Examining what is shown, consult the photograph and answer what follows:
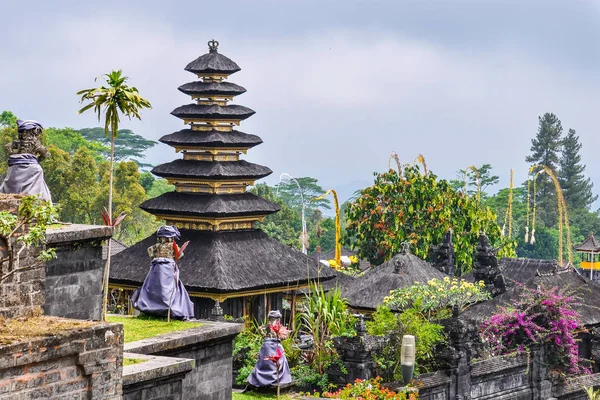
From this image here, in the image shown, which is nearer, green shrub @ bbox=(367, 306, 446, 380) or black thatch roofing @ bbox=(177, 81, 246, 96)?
green shrub @ bbox=(367, 306, 446, 380)

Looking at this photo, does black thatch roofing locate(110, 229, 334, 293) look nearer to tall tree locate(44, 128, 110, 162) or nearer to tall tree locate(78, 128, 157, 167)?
tall tree locate(44, 128, 110, 162)

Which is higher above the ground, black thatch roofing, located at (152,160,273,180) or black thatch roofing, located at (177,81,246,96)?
black thatch roofing, located at (177,81,246,96)

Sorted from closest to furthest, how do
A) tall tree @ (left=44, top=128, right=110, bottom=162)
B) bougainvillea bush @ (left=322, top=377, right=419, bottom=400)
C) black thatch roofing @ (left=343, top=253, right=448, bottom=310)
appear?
bougainvillea bush @ (left=322, top=377, right=419, bottom=400) < black thatch roofing @ (left=343, top=253, right=448, bottom=310) < tall tree @ (left=44, top=128, right=110, bottom=162)

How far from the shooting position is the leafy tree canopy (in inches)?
2008

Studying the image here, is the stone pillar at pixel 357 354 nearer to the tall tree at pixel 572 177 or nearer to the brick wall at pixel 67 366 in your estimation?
the brick wall at pixel 67 366

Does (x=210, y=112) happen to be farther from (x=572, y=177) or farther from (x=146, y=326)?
(x=572, y=177)

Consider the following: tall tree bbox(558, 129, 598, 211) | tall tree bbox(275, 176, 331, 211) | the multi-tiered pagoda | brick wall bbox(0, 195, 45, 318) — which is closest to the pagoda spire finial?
the multi-tiered pagoda

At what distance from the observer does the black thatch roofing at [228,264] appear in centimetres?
3316

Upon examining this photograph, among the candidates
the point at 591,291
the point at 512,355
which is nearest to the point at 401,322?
the point at 512,355

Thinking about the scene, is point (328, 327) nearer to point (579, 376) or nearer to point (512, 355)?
point (512, 355)

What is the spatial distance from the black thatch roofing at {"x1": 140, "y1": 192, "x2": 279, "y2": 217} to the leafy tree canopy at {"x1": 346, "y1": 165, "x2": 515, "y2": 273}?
15036mm

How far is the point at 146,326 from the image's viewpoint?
62.1 feet

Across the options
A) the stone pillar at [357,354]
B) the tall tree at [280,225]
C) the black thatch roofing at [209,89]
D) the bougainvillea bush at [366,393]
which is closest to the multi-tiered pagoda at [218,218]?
the black thatch roofing at [209,89]

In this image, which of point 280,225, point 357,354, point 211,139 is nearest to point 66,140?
point 280,225
